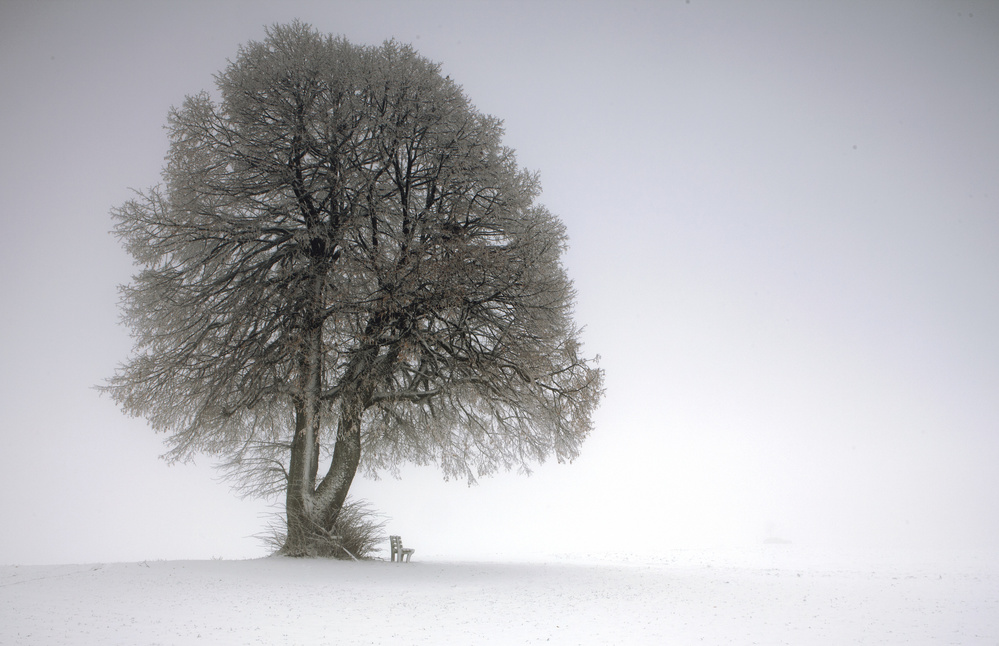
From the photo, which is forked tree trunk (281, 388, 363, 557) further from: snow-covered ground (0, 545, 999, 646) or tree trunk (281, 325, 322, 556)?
snow-covered ground (0, 545, 999, 646)

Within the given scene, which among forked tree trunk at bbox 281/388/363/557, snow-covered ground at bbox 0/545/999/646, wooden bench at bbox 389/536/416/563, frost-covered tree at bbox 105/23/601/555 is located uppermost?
frost-covered tree at bbox 105/23/601/555

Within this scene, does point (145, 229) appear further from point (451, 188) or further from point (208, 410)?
point (451, 188)

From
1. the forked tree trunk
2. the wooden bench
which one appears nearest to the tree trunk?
the forked tree trunk

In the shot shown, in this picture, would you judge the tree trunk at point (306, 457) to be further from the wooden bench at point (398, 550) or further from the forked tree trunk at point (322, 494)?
the wooden bench at point (398, 550)

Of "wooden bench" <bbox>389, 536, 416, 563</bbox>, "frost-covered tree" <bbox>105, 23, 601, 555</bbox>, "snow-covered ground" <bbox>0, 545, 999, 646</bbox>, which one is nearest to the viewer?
"snow-covered ground" <bbox>0, 545, 999, 646</bbox>

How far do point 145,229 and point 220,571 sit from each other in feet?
24.5

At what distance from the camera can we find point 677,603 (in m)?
10.6

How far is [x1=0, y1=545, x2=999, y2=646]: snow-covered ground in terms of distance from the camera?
8.00 metres

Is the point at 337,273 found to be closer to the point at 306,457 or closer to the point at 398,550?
the point at 306,457

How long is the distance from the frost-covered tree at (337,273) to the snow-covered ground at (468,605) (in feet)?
9.36

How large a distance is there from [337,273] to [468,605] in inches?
279

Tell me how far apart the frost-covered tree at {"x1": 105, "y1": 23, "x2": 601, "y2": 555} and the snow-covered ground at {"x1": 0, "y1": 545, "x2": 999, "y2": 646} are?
2.85 metres

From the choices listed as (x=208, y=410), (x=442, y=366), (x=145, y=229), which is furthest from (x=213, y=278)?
(x=442, y=366)

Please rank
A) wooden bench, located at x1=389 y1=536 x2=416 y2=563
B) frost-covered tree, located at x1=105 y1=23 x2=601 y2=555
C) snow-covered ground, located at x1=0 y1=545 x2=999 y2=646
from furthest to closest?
wooden bench, located at x1=389 y1=536 x2=416 y2=563
frost-covered tree, located at x1=105 y1=23 x2=601 y2=555
snow-covered ground, located at x1=0 y1=545 x2=999 y2=646
